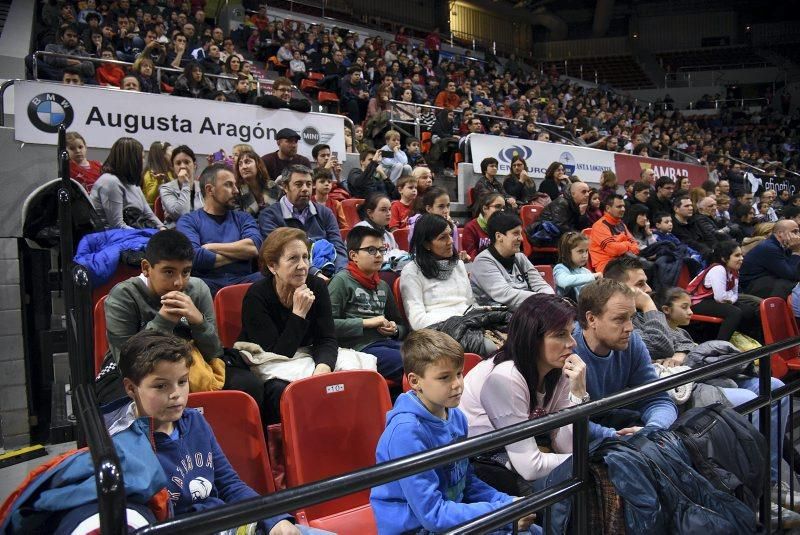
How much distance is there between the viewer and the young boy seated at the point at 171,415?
6.00 ft

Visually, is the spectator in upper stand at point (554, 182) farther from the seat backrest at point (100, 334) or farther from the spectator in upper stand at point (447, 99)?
the seat backrest at point (100, 334)

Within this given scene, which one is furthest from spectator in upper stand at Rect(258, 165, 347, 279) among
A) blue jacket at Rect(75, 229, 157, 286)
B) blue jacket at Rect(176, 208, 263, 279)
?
blue jacket at Rect(75, 229, 157, 286)

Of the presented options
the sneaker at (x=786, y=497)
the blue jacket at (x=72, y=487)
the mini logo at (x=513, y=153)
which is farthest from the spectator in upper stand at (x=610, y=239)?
the blue jacket at (x=72, y=487)

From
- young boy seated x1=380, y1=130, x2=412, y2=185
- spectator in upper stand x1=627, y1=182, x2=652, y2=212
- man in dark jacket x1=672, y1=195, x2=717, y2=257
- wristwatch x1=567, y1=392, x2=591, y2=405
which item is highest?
young boy seated x1=380, y1=130, x2=412, y2=185

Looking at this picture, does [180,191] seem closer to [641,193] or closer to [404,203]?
[404,203]

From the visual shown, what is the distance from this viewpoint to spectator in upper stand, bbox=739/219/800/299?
559 cm

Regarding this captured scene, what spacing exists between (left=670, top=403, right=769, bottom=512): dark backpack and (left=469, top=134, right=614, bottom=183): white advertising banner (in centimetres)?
641

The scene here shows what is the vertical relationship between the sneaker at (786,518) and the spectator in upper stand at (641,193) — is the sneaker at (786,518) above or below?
below

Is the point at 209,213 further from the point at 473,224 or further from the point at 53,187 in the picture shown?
the point at 473,224

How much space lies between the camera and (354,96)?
9992 mm

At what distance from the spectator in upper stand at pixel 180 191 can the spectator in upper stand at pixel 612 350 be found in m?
2.76

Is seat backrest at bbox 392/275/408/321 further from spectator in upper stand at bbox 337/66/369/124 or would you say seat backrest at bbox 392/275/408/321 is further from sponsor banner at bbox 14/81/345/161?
spectator in upper stand at bbox 337/66/369/124

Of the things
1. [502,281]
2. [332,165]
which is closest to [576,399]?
[502,281]

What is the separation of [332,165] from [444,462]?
17.7 feet
